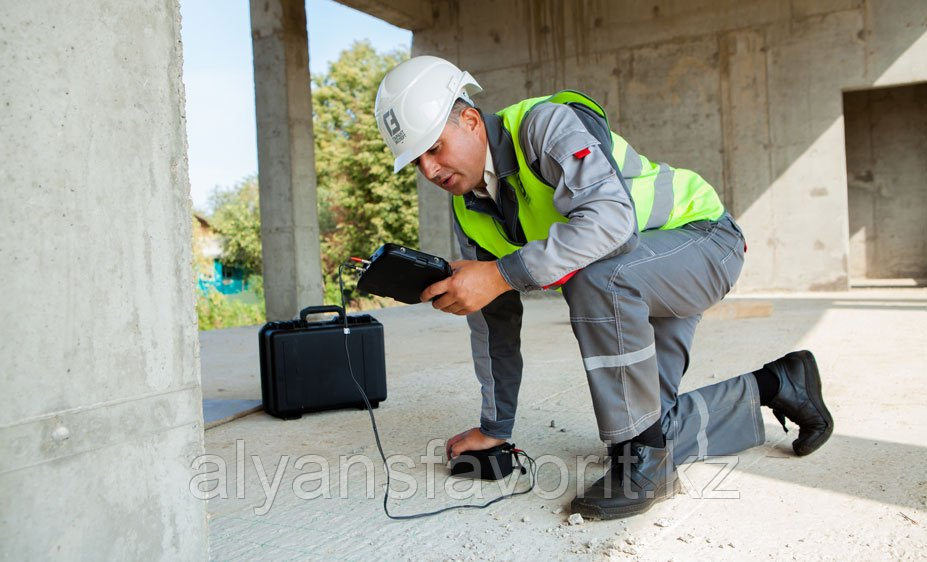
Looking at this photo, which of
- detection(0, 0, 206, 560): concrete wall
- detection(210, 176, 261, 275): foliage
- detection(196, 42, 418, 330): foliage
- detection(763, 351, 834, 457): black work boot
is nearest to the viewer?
detection(0, 0, 206, 560): concrete wall

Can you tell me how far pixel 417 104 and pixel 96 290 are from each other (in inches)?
39.9

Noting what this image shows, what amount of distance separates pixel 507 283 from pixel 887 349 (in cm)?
311

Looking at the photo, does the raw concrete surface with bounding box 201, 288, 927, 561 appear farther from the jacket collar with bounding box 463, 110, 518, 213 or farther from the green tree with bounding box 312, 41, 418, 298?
the green tree with bounding box 312, 41, 418, 298

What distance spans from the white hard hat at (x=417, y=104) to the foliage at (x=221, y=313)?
51.4 feet

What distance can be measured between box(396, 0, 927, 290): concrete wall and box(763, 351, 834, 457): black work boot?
6965 mm

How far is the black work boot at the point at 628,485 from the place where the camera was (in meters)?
1.73

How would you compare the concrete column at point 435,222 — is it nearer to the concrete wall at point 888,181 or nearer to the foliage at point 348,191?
the concrete wall at point 888,181

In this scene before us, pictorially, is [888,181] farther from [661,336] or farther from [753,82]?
[661,336]

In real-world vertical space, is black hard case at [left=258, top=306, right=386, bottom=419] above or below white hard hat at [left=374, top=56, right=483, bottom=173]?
below

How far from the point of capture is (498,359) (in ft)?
7.22

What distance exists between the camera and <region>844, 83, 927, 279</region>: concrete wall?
9.73m

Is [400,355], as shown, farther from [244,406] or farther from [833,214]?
[833,214]

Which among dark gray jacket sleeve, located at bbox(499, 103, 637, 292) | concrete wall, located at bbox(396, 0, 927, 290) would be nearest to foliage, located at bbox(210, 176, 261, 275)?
concrete wall, located at bbox(396, 0, 927, 290)

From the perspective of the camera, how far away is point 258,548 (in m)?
1.64
